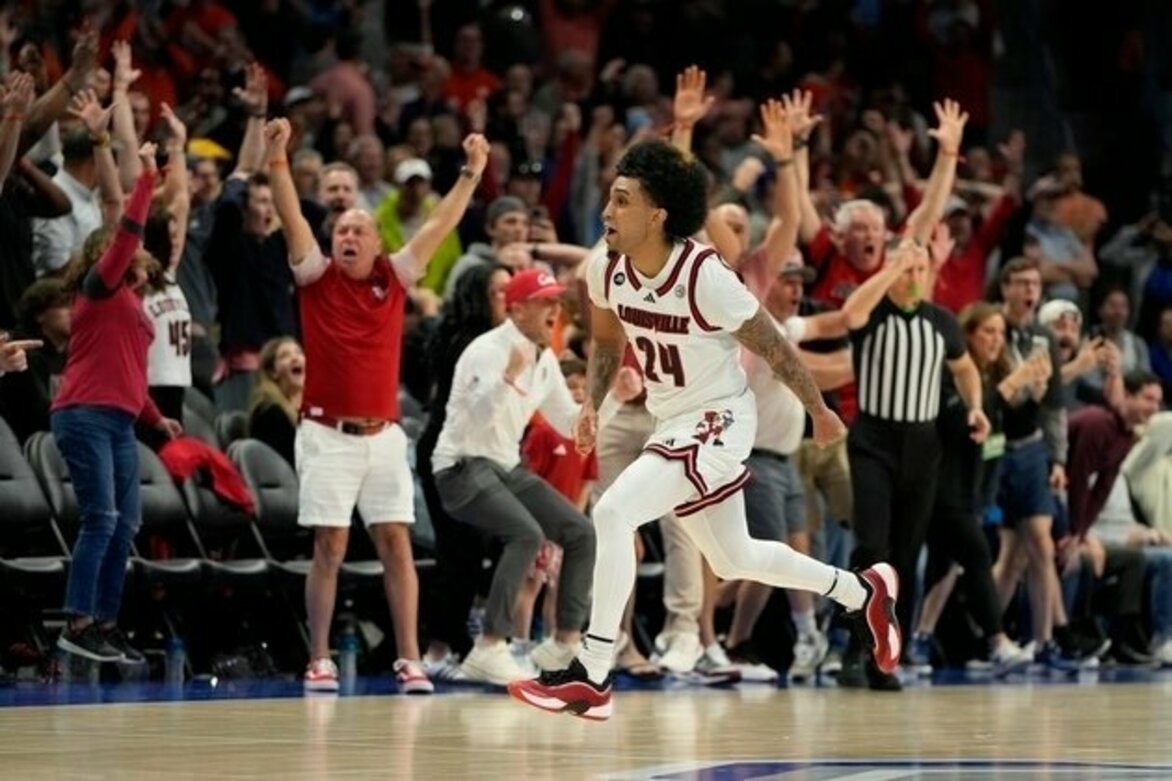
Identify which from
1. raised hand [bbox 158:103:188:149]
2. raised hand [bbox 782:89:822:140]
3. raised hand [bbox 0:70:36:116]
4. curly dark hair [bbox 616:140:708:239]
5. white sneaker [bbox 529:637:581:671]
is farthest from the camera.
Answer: raised hand [bbox 782:89:822:140]

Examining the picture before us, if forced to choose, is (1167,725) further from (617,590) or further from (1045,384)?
(1045,384)

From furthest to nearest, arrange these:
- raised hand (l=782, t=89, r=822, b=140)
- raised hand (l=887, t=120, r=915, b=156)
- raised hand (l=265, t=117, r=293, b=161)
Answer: raised hand (l=887, t=120, r=915, b=156)
raised hand (l=782, t=89, r=822, b=140)
raised hand (l=265, t=117, r=293, b=161)

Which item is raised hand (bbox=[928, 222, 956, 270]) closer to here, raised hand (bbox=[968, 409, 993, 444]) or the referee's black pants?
raised hand (bbox=[968, 409, 993, 444])

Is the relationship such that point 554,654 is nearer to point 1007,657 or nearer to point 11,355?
point 1007,657

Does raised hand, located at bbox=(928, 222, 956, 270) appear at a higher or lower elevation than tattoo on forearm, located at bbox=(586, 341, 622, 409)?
higher

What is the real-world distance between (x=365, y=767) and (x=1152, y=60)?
16.2 metres

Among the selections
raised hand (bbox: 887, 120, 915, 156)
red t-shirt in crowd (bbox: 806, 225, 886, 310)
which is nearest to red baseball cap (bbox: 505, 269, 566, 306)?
red t-shirt in crowd (bbox: 806, 225, 886, 310)

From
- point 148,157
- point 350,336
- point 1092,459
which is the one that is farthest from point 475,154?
point 1092,459

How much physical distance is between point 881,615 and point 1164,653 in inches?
244

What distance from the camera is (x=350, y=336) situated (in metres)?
12.5

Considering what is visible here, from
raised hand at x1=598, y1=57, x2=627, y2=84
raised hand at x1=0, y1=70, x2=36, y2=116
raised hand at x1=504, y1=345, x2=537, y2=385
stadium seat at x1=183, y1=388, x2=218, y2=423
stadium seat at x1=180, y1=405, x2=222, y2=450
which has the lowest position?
stadium seat at x1=180, y1=405, x2=222, y2=450

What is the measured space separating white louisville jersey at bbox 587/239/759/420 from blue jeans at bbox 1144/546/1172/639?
741cm

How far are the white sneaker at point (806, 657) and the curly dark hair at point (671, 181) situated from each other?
15.1 feet

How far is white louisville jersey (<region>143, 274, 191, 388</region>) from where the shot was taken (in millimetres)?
13211
